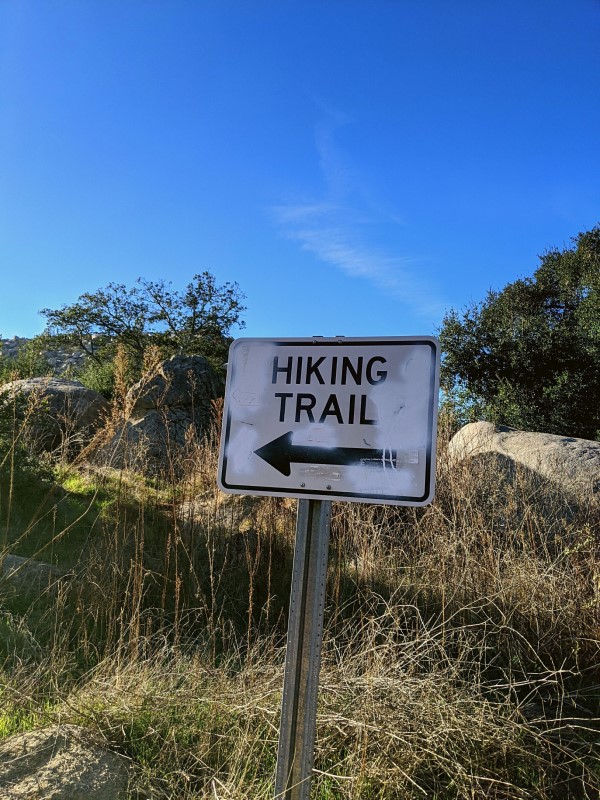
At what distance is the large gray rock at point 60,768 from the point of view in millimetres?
1977

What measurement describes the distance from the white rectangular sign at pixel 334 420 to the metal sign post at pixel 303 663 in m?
0.13

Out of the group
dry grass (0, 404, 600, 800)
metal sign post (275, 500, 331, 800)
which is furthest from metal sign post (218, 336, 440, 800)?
dry grass (0, 404, 600, 800)

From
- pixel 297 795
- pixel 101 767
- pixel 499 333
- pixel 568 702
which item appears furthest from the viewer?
pixel 499 333

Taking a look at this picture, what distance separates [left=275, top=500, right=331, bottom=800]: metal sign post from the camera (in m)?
1.64

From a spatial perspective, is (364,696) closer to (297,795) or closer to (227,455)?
(297,795)

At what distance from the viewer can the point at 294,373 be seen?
1.77 metres

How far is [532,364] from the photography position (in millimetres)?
13922

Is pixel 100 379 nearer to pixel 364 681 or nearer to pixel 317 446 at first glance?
pixel 364 681

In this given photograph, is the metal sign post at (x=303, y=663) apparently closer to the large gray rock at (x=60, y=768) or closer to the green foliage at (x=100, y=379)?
the large gray rock at (x=60, y=768)

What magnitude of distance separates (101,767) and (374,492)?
139 centimetres

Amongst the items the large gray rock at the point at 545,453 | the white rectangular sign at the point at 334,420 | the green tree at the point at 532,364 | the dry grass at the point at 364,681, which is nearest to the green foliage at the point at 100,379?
the green tree at the point at 532,364

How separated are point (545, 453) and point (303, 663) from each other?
542cm

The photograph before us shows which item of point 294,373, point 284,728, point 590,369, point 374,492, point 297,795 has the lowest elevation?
point 297,795

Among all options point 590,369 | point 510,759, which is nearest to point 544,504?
point 510,759
